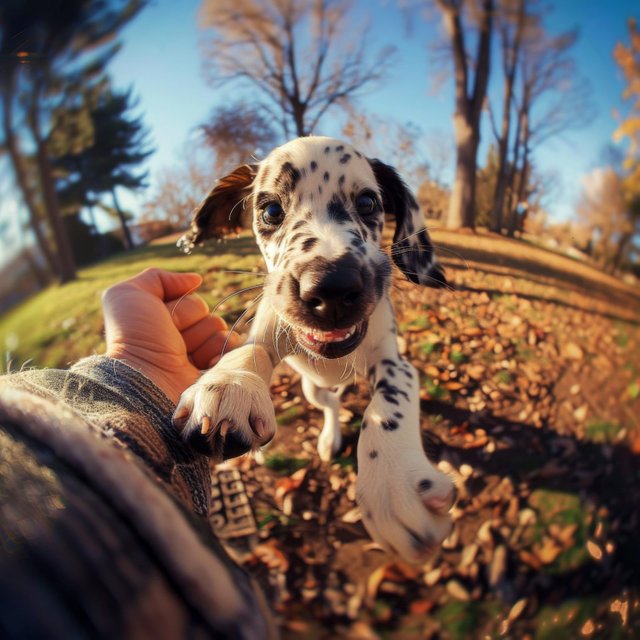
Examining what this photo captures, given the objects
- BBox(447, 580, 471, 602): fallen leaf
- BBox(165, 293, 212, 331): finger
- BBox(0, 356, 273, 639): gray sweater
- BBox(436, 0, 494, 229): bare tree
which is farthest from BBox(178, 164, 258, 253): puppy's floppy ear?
BBox(447, 580, 471, 602): fallen leaf

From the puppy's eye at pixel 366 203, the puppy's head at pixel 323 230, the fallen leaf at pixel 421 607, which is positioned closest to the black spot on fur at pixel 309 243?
the puppy's head at pixel 323 230

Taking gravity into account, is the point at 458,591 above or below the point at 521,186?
below

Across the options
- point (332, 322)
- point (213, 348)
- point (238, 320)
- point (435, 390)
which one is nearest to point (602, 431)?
point (435, 390)

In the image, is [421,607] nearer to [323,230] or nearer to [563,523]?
[563,523]

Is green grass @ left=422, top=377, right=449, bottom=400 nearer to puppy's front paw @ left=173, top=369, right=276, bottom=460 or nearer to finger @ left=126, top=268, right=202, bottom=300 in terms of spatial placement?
puppy's front paw @ left=173, top=369, right=276, bottom=460

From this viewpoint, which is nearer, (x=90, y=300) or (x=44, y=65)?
(x=44, y=65)

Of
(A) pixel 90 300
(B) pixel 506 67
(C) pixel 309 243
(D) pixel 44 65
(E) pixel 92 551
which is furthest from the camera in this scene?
(A) pixel 90 300

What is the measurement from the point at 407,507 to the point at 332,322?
0.68m

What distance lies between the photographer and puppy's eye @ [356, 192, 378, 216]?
197cm

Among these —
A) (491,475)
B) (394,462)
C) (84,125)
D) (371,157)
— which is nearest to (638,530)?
(491,475)

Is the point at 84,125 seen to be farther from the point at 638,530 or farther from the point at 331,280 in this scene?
the point at 638,530

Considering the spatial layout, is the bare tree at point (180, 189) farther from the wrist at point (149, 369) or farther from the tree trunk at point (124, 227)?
the wrist at point (149, 369)

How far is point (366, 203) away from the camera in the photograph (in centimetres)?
199

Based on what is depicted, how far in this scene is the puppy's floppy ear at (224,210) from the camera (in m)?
2.02
